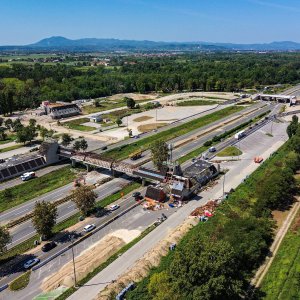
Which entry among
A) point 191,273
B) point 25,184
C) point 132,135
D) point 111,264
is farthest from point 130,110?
point 191,273

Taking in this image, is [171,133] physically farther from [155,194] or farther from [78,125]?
[155,194]

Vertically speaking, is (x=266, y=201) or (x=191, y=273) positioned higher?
(x=191, y=273)

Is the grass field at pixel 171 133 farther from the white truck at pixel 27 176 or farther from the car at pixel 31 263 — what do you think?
the car at pixel 31 263

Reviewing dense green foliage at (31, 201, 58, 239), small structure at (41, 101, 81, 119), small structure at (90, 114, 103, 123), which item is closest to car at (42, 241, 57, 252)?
dense green foliage at (31, 201, 58, 239)

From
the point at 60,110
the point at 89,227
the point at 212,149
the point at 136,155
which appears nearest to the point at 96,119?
the point at 60,110

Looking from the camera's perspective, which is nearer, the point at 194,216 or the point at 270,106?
the point at 194,216

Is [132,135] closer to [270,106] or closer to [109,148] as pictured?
[109,148]

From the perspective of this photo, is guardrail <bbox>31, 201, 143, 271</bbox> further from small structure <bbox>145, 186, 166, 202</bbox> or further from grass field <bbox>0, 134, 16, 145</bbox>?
grass field <bbox>0, 134, 16, 145</bbox>
